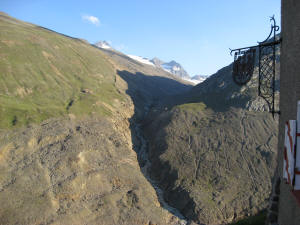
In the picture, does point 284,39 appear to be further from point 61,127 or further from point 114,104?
point 114,104

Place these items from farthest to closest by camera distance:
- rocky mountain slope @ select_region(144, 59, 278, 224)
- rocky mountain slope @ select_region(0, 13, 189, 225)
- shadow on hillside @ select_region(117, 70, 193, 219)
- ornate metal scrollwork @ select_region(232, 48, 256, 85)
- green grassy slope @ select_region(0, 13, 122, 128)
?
green grassy slope @ select_region(0, 13, 122, 128), shadow on hillside @ select_region(117, 70, 193, 219), rocky mountain slope @ select_region(144, 59, 278, 224), rocky mountain slope @ select_region(0, 13, 189, 225), ornate metal scrollwork @ select_region(232, 48, 256, 85)

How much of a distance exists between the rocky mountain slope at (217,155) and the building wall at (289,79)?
31275 mm

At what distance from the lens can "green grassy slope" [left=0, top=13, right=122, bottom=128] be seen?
169ft

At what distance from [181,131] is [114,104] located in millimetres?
19526

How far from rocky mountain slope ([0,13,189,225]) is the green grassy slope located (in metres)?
0.22

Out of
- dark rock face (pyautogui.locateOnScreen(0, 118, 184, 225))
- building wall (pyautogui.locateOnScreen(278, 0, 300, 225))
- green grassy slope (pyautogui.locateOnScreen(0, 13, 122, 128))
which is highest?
green grassy slope (pyautogui.locateOnScreen(0, 13, 122, 128))

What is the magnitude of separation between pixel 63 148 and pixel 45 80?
83.1 ft

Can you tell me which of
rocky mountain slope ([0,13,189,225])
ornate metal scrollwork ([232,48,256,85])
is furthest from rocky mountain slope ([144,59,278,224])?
ornate metal scrollwork ([232,48,256,85])

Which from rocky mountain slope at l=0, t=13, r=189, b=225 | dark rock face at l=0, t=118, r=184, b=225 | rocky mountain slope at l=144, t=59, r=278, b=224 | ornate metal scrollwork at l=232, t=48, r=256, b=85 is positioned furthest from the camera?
rocky mountain slope at l=144, t=59, r=278, b=224

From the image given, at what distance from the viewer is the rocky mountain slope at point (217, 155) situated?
132ft

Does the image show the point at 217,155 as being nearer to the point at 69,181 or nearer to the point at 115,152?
the point at 115,152

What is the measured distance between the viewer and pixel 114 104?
6844cm

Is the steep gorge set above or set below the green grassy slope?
below

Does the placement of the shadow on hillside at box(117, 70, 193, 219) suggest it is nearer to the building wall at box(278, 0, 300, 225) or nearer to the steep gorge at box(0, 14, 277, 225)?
the steep gorge at box(0, 14, 277, 225)
